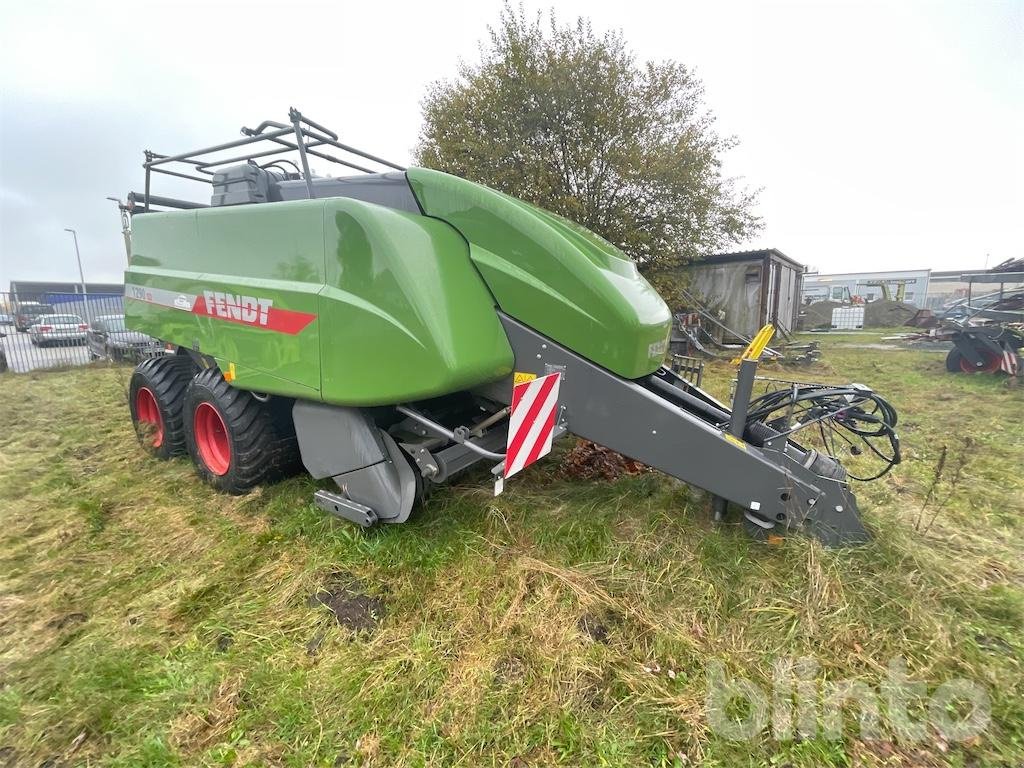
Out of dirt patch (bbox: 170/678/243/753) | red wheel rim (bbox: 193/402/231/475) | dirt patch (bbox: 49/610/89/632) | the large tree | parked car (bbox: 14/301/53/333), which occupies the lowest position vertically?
dirt patch (bbox: 170/678/243/753)

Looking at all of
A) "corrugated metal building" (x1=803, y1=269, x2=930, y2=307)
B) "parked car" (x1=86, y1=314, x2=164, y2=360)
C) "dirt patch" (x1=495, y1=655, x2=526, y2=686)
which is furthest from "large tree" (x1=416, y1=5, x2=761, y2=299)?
"corrugated metal building" (x1=803, y1=269, x2=930, y2=307)

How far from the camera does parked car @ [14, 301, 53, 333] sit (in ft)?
43.8

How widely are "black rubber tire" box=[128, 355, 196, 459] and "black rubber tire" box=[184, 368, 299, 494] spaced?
2.11 feet

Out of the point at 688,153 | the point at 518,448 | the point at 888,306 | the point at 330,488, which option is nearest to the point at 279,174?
the point at 330,488

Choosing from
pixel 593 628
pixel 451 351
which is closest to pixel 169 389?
pixel 451 351

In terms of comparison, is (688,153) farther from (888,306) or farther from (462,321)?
(888,306)

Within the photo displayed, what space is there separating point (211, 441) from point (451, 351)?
7.81 ft

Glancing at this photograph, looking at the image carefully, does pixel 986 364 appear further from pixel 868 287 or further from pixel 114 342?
pixel 868 287

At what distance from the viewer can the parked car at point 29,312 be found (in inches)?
525

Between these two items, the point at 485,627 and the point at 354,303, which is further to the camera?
the point at 354,303

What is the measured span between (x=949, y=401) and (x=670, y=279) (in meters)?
6.93

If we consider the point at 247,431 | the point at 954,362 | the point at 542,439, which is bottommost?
the point at 954,362

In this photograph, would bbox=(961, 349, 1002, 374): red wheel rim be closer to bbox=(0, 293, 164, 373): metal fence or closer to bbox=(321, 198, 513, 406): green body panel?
bbox=(321, 198, 513, 406): green body panel

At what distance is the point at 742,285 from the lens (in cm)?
1497
